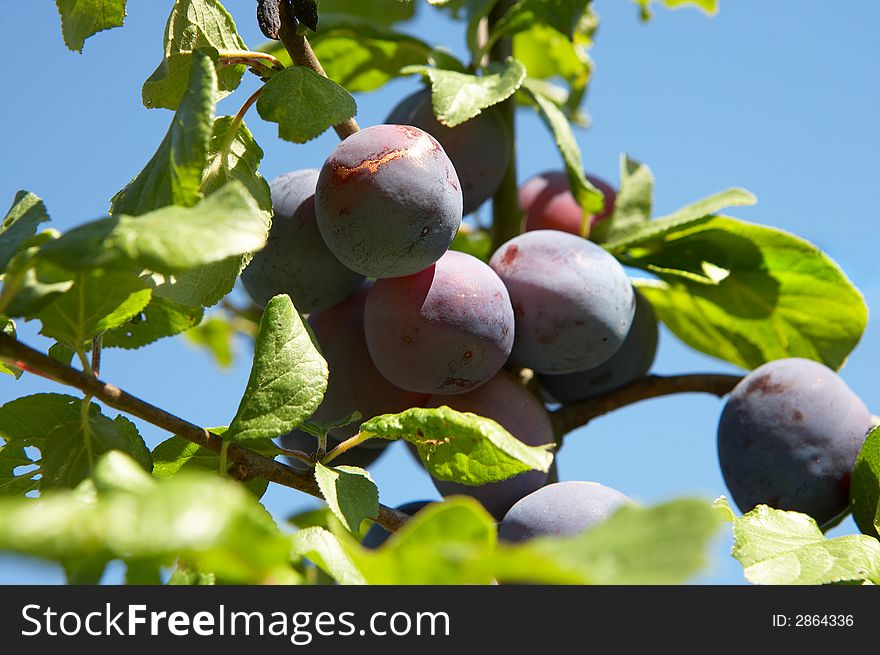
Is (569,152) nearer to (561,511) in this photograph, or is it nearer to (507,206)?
(507,206)

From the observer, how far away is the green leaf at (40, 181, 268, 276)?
0.51 m

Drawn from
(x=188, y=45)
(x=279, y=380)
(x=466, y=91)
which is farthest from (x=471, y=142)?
(x=279, y=380)

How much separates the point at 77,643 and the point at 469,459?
326mm

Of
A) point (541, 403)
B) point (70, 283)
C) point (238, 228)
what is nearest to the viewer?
point (238, 228)

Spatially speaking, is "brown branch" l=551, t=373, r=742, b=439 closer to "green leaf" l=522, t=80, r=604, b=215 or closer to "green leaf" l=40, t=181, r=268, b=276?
"green leaf" l=522, t=80, r=604, b=215

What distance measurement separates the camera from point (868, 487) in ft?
3.06

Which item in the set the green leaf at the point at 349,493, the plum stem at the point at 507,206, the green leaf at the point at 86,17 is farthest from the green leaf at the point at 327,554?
the plum stem at the point at 507,206

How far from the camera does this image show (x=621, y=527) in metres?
0.42

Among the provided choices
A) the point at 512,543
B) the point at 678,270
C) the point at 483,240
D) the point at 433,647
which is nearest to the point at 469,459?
the point at 512,543

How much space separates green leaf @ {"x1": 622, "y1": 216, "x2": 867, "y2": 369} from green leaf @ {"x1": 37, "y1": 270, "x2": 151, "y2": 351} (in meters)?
0.64

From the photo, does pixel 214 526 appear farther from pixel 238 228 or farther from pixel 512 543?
pixel 512 543

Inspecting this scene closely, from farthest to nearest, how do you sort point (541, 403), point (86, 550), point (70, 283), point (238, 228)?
point (541, 403) < point (70, 283) < point (238, 228) < point (86, 550)

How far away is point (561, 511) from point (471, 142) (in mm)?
446

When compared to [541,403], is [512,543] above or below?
below
